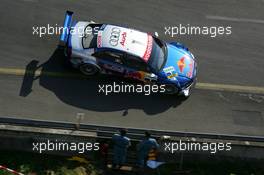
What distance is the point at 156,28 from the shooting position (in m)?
17.5

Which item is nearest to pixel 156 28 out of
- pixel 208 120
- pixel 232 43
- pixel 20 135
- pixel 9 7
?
pixel 232 43

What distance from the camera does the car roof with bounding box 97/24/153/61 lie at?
15.1m

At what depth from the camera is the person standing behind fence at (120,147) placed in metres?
13.0

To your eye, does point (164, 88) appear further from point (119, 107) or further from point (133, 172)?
point (133, 172)

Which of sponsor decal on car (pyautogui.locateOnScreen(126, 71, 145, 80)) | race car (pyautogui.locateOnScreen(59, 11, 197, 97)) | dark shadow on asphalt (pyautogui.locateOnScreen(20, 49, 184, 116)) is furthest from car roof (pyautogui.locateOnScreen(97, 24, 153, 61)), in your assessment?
dark shadow on asphalt (pyautogui.locateOnScreen(20, 49, 184, 116))

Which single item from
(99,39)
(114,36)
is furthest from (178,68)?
(99,39)

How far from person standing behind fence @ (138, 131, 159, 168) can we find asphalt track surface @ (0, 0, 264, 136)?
60.2 inches

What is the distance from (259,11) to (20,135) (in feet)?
34.6

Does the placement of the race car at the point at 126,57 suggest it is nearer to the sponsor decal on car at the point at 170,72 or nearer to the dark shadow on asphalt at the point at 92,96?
the sponsor decal on car at the point at 170,72

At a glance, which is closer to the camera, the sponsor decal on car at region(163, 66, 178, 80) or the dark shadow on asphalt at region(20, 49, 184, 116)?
the dark shadow on asphalt at region(20, 49, 184, 116)

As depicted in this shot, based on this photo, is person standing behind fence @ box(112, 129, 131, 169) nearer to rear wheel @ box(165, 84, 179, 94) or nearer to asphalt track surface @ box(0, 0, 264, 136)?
asphalt track surface @ box(0, 0, 264, 136)

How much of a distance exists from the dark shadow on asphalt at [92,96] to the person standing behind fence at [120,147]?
74.6 inches

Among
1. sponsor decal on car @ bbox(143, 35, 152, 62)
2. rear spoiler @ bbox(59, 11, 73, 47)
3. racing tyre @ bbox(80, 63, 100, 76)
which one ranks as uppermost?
rear spoiler @ bbox(59, 11, 73, 47)

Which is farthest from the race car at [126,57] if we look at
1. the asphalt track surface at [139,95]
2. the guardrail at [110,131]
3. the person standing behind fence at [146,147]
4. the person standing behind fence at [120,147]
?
the person standing behind fence at [120,147]
